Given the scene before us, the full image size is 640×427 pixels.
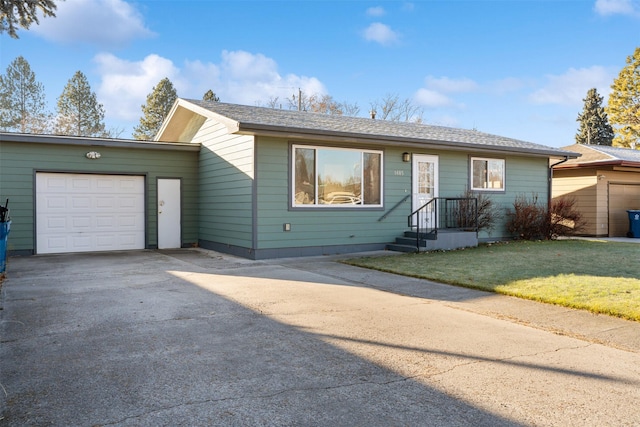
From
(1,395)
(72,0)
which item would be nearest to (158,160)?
(72,0)

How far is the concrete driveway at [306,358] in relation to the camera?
274 centimetres

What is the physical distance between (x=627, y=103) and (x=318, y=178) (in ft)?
104

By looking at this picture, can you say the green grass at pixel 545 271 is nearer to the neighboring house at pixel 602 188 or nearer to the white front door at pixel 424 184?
the white front door at pixel 424 184

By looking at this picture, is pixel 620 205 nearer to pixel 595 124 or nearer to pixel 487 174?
pixel 487 174

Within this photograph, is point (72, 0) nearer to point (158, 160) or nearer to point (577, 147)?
point (158, 160)

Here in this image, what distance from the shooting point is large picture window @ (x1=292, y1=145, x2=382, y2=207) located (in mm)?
10383

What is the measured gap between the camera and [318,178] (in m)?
10.6

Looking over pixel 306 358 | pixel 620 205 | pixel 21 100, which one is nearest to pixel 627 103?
pixel 620 205

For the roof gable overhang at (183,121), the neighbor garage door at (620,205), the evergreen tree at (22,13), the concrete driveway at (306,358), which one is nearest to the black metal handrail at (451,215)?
the concrete driveway at (306,358)

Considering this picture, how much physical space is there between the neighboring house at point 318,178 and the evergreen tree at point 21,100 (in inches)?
972

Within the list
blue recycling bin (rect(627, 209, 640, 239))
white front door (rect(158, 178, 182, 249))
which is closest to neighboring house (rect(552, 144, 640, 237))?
blue recycling bin (rect(627, 209, 640, 239))

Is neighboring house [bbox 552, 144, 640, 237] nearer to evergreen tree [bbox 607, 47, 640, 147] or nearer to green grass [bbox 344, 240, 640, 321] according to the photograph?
green grass [bbox 344, 240, 640, 321]

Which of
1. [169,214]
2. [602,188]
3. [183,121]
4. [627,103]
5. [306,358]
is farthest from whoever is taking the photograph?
[627,103]

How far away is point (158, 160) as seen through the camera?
12.3 metres
